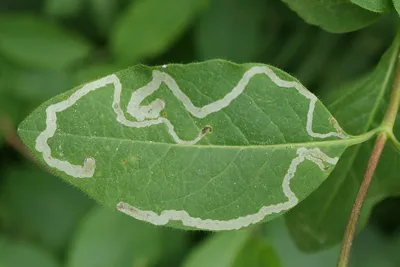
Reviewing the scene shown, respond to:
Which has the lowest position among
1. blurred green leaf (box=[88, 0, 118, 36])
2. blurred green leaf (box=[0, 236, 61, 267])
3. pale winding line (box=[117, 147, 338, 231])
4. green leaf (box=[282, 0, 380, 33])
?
blurred green leaf (box=[0, 236, 61, 267])

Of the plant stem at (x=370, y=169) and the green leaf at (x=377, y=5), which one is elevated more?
the green leaf at (x=377, y=5)

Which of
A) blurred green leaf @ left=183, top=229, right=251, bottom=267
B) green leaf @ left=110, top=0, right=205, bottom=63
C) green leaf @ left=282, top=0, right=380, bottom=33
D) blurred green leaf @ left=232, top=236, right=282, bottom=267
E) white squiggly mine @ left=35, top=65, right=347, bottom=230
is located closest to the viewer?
white squiggly mine @ left=35, top=65, right=347, bottom=230

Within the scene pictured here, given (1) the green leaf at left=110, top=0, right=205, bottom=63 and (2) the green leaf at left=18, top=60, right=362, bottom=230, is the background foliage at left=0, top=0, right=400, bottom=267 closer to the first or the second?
(1) the green leaf at left=110, top=0, right=205, bottom=63

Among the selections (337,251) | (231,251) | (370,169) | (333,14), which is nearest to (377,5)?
(333,14)

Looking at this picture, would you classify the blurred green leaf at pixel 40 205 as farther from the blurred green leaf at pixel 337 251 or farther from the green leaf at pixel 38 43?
the blurred green leaf at pixel 337 251

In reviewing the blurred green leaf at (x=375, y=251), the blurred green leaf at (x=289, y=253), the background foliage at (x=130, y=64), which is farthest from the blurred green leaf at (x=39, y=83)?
the blurred green leaf at (x=375, y=251)

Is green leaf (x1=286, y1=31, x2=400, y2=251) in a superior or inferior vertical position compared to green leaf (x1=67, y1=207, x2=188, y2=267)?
superior

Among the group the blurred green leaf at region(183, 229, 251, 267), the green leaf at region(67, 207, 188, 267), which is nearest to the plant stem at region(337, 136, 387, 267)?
the blurred green leaf at region(183, 229, 251, 267)
